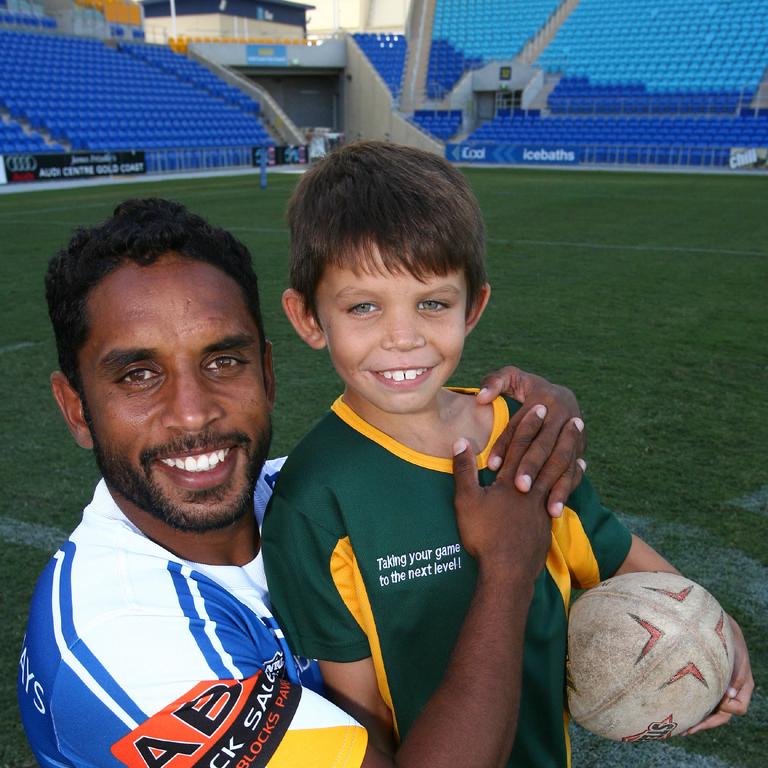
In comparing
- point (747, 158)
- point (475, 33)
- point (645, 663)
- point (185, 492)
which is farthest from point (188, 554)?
point (475, 33)

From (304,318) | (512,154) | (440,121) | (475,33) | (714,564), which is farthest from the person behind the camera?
(475,33)

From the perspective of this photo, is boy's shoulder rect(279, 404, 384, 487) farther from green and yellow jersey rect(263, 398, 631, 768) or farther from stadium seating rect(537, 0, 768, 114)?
stadium seating rect(537, 0, 768, 114)

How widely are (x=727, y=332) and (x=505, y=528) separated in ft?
19.1

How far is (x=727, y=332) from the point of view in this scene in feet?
21.7

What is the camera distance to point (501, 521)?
4.93ft

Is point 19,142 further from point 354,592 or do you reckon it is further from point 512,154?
point 354,592

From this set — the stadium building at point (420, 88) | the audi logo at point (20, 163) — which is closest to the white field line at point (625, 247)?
the audi logo at point (20, 163)

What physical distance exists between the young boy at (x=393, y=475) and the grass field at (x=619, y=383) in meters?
0.98

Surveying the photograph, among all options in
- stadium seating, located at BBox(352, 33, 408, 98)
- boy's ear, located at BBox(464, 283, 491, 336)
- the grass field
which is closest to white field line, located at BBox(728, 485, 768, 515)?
the grass field

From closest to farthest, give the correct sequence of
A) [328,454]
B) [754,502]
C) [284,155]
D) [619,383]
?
1. [328,454]
2. [754,502]
3. [619,383]
4. [284,155]

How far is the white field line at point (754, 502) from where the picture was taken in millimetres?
3670

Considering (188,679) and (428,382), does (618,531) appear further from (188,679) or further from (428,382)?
(188,679)

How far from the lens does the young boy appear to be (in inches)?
57.5

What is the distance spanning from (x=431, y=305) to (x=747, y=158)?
26664 millimetres
